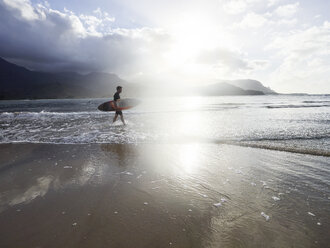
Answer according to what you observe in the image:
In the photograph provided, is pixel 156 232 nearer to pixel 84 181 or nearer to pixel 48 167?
pixel 84 181

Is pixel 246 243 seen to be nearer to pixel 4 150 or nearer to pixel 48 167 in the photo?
pixel 48 167

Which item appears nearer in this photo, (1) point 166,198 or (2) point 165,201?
(2) point 165,201

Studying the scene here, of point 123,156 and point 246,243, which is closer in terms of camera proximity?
point 246,243

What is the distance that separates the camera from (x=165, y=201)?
3.78 metres

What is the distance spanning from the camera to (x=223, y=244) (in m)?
2.61

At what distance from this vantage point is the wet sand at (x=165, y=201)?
2.76 m

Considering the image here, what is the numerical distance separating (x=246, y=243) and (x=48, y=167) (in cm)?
576

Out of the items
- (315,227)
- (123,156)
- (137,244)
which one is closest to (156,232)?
(137,244)

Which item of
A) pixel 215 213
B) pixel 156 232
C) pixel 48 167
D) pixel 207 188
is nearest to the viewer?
pixel 156 232

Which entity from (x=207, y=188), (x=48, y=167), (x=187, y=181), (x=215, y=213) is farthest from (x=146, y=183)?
(x=48, y=167)

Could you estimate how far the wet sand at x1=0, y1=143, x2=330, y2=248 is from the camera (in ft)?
9.04

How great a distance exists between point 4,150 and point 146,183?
7185 mm

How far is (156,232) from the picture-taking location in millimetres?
2850

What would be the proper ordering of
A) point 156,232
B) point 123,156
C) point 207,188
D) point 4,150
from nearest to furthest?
point 156,232, point 207,188, point 123,156, point 4,150
